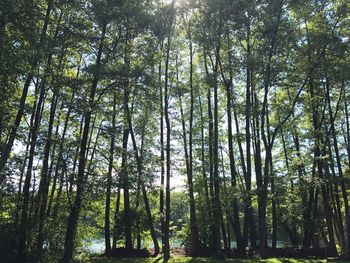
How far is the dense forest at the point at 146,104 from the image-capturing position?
12289 millimetres

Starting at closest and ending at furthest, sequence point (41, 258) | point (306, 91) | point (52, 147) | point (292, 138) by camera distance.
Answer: point (41, 258) < point (52, 147) < point (306, 91) < point (292, 138)

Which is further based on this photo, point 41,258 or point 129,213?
point 129,213

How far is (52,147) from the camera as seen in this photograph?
14625mm

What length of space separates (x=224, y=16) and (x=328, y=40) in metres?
5.18

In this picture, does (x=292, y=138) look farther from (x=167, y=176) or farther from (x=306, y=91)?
(x=167, y=176)

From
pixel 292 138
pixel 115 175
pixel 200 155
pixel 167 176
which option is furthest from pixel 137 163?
pixel 292 138

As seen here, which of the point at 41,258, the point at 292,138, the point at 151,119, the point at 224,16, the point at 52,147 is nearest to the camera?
the point at 41,258

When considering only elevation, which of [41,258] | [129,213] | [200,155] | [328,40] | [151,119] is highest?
[328,40]

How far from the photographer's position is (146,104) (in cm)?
1683

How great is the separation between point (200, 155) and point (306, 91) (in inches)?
302

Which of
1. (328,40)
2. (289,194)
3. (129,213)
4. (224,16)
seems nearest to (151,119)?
(129,213)

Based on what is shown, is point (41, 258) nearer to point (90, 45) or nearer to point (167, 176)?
point (167, 176)

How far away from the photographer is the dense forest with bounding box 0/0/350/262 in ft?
40.3

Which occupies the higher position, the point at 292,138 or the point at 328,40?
the point at 328,40
